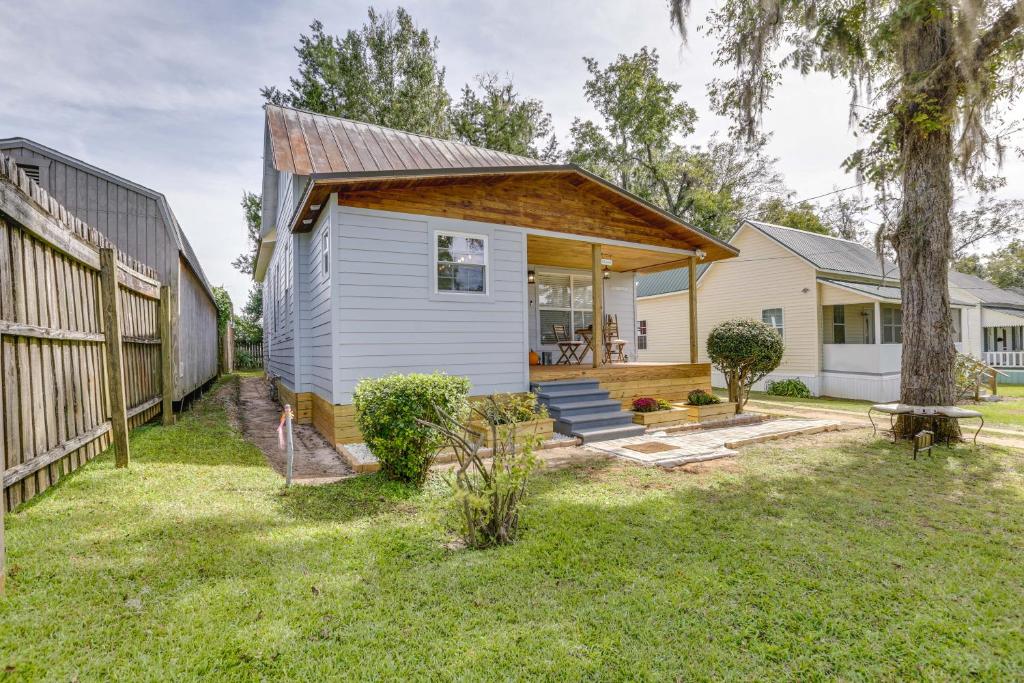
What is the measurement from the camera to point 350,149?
26.4 ft

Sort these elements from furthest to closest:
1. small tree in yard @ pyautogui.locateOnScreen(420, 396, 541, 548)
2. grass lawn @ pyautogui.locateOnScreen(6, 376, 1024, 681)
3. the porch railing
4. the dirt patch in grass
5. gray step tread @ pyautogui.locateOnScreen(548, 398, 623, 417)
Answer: the porch railing < gray step tread @ pyautogui.locateOnScreen(548, 398, 623, 417) < the dirt patch in grass < small tree in yard @ pyautogui.locateOnScreen(420, 396, 541, 548) < grass lawn @ pyautogui.locateOnScreen(6, 376, 1024, 681)

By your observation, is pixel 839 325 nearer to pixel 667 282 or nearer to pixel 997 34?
pixel 667 282

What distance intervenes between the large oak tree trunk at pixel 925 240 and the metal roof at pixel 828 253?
843cm

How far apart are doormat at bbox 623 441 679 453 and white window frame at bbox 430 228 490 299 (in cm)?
331

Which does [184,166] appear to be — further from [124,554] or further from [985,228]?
[985,228]

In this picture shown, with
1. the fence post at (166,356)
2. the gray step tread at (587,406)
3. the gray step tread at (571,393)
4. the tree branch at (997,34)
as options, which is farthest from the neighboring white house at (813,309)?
the fence post at (166,356)

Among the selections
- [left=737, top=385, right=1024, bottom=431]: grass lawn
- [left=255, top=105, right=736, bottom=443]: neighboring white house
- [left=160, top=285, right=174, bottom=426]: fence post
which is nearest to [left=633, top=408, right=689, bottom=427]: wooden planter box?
[left=255, top=105, right=736, bottom=443]: neighboring white house

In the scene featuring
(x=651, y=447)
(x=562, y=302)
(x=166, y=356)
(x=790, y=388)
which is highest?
(x=562, y=302)

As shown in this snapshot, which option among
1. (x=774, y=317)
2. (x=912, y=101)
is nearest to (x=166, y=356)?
(x=912, y=101)

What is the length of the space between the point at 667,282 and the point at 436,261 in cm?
1471

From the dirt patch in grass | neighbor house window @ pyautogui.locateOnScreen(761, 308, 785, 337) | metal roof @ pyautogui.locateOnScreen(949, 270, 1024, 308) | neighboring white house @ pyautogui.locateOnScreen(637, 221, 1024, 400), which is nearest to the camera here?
the dirt patch in grass

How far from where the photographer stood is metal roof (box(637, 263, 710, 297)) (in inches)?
747

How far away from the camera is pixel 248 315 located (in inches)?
1173

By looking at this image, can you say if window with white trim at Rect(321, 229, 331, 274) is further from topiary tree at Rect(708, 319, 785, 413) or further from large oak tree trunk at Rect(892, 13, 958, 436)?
large oak tree trunk at Rect(892, 13, 958, 436)
